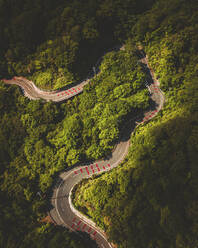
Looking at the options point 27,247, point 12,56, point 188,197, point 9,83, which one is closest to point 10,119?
point 9,83

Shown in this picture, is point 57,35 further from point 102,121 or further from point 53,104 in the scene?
point 102,121

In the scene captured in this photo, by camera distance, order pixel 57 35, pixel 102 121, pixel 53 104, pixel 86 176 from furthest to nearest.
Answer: pixel 57 35, pixel 53 104, pixel 102 121, pixel 86 176

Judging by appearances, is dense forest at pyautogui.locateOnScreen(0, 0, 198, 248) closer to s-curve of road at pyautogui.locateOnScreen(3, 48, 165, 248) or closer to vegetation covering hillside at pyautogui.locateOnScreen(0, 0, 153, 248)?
vegetation covering hillside at pyautogui.locateOnScreen(0, 0, 153, 248)

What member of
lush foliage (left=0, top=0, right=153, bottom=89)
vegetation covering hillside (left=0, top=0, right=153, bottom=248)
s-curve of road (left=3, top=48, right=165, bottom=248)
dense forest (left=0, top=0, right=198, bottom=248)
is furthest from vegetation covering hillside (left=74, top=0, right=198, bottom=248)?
lush foliage (left=0, top=0, right=153, bottom=89)

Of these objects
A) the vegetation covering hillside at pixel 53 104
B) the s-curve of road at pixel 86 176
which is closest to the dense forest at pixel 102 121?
the vegetation covering hillside at pixel 53 104

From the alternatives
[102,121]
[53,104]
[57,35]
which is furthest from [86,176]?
[57,35]

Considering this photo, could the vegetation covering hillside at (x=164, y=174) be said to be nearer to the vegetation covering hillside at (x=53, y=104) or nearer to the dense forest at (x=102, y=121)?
the dense forest at (x=102, y=121)

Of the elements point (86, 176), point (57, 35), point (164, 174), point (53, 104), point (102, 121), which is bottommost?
point (164, 174)
